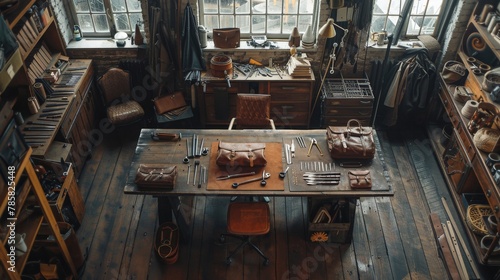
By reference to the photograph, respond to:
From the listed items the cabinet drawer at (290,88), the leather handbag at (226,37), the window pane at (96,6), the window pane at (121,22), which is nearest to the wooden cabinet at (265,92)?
the cabinet drawer at (290,88)

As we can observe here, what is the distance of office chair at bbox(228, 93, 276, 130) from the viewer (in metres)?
5.41

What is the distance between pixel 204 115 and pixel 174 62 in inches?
35.1

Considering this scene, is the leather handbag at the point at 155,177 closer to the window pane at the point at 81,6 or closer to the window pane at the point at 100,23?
the window pane at the point at 100,23

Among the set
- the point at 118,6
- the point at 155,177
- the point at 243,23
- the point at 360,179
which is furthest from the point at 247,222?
the point at 118,6

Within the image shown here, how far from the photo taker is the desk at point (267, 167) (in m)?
4.39

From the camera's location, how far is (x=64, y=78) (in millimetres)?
5965

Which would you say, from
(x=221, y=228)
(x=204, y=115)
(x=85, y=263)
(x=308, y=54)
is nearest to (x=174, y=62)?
(x=204, y=115)

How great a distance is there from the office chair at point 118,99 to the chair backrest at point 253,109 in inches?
66.8

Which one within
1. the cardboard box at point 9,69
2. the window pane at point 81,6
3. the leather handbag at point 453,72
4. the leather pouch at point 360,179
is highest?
the cardboard box at point 9,69

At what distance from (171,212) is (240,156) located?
43.2 inches

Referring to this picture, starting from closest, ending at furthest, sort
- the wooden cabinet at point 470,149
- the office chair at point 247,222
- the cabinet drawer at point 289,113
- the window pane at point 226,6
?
1. the office chair at point 247,222
2. the wooden cabinet at point 470,149
3. the window pane at point 226,6
4. the cabinet drawer at point 289,113

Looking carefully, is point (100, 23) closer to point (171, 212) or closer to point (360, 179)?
point (171, 212)

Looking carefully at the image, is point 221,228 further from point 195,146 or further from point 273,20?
point 273,20

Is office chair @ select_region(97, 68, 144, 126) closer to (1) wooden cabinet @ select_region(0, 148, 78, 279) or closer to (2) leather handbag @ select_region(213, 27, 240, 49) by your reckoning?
(2) leather handbag @ select_region(213, 27, 240, 49)
